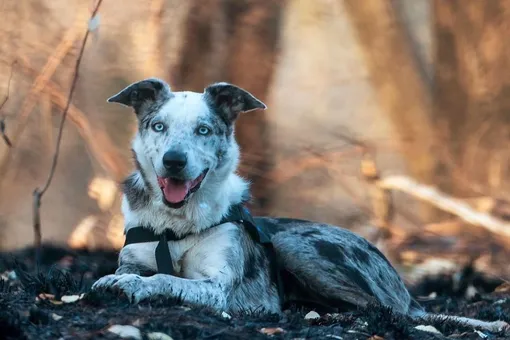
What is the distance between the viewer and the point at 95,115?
526 inches

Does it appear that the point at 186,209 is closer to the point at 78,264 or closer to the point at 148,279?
the point at 148,279

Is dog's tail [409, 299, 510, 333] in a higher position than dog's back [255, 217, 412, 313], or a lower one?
lower

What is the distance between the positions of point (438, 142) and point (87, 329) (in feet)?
37.9

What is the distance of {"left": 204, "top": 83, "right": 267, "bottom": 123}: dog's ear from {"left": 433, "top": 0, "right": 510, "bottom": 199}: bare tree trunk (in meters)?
8.91

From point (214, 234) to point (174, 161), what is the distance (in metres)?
0.67

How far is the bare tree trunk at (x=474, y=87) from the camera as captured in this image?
1524 cm

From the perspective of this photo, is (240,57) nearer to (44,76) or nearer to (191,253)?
(44,76)

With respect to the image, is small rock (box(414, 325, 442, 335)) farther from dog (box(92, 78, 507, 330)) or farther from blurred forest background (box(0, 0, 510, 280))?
blurred forest background (box(0, 0, 510, 280))

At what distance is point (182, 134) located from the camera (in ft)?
19.6

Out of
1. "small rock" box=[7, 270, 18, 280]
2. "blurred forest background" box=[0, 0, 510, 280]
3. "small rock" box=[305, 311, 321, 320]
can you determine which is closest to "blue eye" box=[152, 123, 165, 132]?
"small rock" box=[305, 311, 321, 320]

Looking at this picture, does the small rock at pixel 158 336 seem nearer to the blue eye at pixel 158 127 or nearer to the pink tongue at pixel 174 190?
the pink tongue at pixel 174 190

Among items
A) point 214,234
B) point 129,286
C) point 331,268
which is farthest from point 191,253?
point 331,268

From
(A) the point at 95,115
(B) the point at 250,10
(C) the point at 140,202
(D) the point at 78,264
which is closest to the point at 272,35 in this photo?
(B) the point at 250,10

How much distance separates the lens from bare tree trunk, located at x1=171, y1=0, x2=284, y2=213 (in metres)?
12.9
